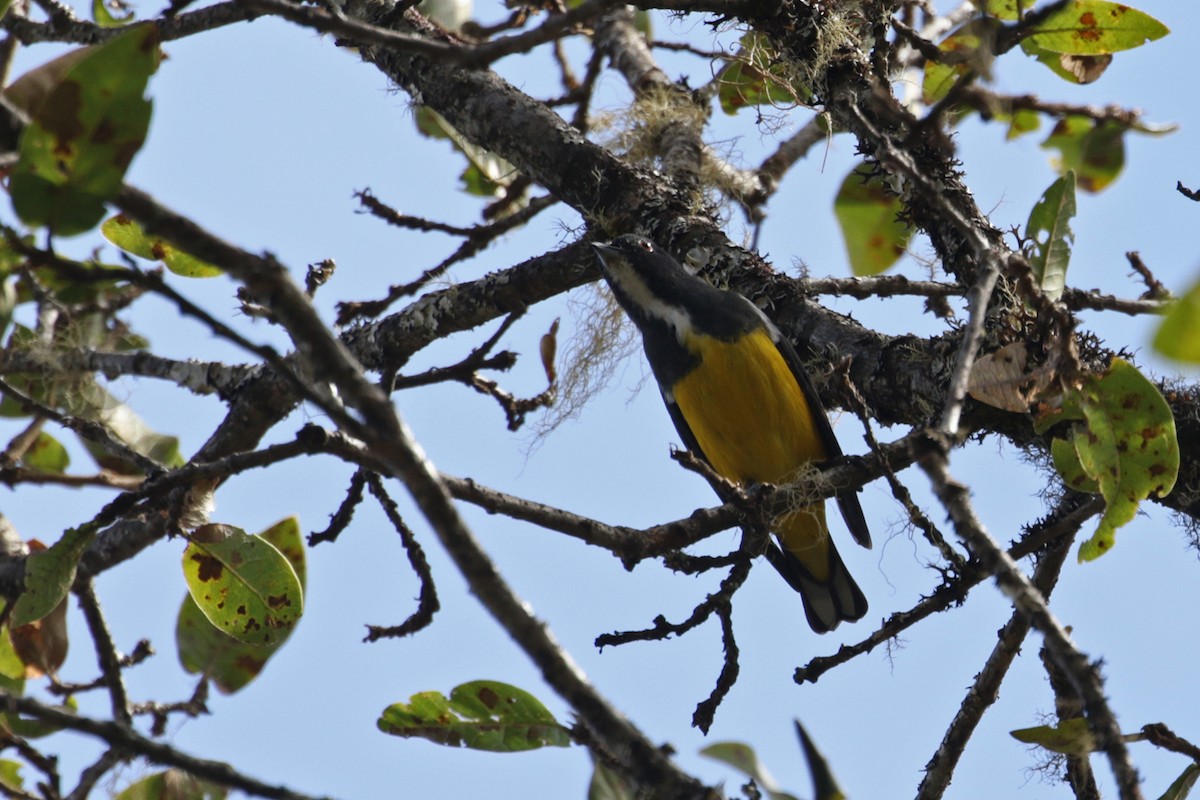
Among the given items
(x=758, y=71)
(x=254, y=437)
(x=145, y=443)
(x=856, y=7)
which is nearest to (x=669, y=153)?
(x=758, y=71)

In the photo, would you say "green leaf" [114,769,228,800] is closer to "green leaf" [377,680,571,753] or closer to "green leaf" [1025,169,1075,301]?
"green leaf" [377,680,571,753]

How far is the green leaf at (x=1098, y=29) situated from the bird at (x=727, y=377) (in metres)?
1.23

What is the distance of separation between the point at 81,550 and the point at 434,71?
2213 millimetres

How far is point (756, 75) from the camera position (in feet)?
13.4

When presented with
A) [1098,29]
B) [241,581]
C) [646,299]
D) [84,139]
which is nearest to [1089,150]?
[1098,29]

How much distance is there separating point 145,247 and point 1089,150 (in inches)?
146

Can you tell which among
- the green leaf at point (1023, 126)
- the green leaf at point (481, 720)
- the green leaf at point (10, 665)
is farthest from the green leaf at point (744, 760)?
the green leaf at point (1023, 126)

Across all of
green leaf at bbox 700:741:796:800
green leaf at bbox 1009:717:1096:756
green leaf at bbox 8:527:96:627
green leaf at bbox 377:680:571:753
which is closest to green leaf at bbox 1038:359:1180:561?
green leaf at bbox 1009:717:1096:756

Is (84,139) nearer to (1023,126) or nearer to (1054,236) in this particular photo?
(1054,236)

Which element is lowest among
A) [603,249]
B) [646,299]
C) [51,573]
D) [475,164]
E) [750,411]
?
[51,573]

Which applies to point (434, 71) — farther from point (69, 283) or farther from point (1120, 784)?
point (1120, 784)

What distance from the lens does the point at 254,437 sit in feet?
13.3

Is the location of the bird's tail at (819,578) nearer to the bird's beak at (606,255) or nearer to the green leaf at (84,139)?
the bird's beak at (606,255)

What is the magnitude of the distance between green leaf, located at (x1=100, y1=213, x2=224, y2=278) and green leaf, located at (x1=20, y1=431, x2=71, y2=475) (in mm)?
1297
